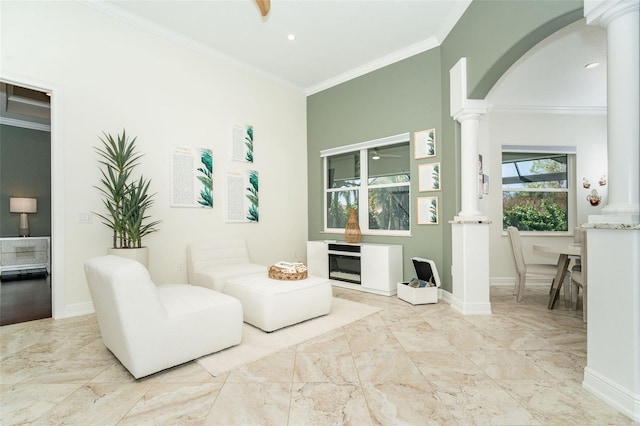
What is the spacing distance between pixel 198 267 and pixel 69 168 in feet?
5.50

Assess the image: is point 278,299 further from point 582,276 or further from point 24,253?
point 24,253

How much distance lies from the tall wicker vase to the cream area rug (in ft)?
4.43

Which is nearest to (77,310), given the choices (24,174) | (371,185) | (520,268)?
(371,185)

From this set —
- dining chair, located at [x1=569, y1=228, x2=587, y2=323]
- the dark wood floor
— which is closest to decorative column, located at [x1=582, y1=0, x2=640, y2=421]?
dining chair, located at [x1=569, y1=228, x2=587, y2=323]

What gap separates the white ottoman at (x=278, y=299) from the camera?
105 inches

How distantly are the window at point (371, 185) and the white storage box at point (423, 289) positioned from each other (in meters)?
0.59

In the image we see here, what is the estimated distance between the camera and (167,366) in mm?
1951

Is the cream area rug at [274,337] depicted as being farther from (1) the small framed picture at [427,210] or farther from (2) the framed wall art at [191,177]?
(2) the framed wall art at [191,177]

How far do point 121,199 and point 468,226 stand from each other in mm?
3693

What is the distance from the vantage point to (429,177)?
3963 millimetres

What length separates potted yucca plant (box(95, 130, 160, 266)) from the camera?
3141 mm

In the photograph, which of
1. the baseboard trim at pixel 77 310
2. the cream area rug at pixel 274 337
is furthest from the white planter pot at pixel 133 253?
the cream area rug at pixel 274 337

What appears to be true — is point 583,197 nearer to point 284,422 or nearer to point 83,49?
point 284,422

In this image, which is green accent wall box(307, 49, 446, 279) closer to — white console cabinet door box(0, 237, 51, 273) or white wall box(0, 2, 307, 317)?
white wall box(0, 2, 307, 317)
